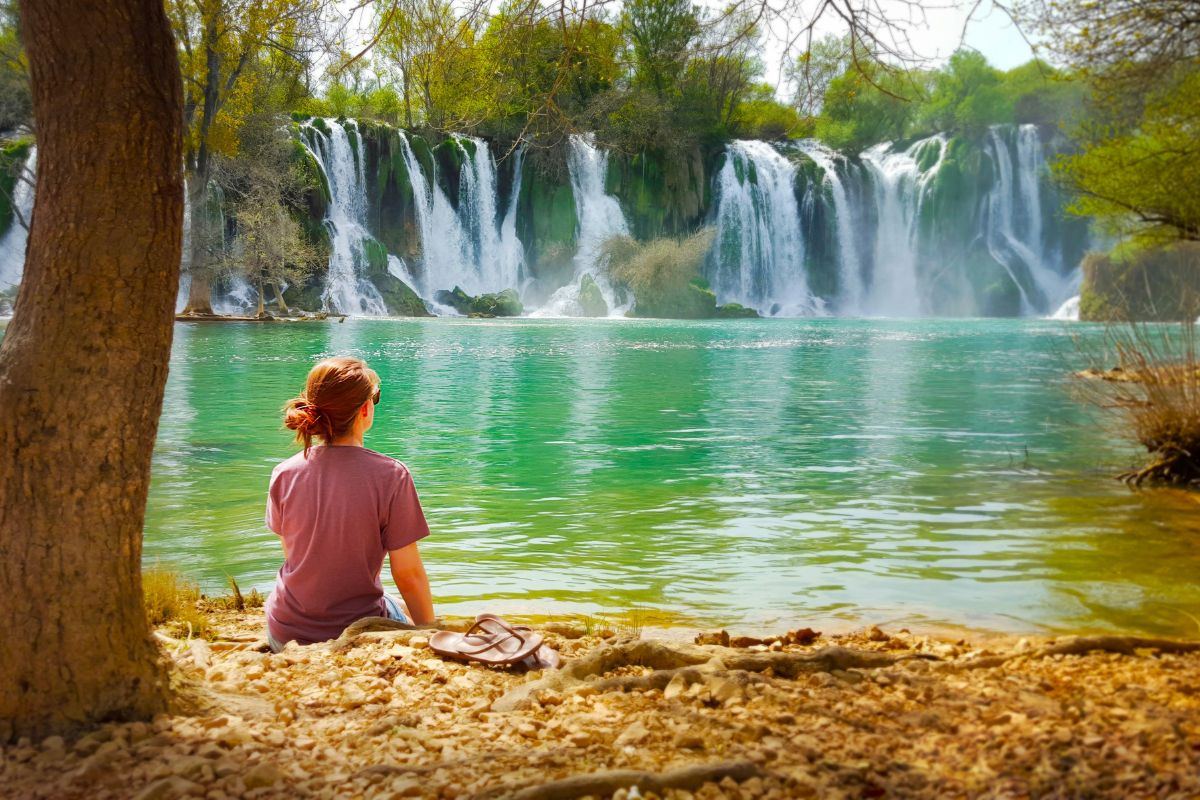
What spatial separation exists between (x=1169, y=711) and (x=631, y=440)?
992cm

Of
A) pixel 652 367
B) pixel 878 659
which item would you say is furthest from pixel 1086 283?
pixel 878 659

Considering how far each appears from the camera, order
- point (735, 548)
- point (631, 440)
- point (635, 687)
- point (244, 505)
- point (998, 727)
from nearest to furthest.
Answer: point (998, 727) < point (635, 687) < point (735, 548) < point (244, 505) < point (631, 440)

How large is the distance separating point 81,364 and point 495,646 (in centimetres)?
171

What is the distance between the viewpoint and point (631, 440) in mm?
13000

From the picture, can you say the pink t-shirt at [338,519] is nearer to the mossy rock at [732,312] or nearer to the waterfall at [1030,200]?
the mossy rock at [732,312]

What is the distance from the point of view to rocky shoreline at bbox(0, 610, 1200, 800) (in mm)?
2656

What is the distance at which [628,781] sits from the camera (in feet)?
8.70

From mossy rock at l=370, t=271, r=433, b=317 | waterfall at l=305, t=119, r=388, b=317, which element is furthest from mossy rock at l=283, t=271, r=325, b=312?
mossy rock at l=370, t=271, r=433, b=317

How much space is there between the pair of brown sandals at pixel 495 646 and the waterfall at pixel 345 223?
41.0 metres

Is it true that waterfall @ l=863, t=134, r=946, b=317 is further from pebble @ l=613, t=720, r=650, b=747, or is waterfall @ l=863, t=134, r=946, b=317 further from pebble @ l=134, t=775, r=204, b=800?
pebble @ l=134, t=775, r=204, b=800

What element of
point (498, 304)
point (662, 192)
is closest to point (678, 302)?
point (662, 192)

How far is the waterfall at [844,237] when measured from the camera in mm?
51812

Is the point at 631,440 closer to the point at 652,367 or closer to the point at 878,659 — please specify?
the point at 878,659

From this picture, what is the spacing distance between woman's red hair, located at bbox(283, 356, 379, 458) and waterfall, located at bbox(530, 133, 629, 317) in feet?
151
